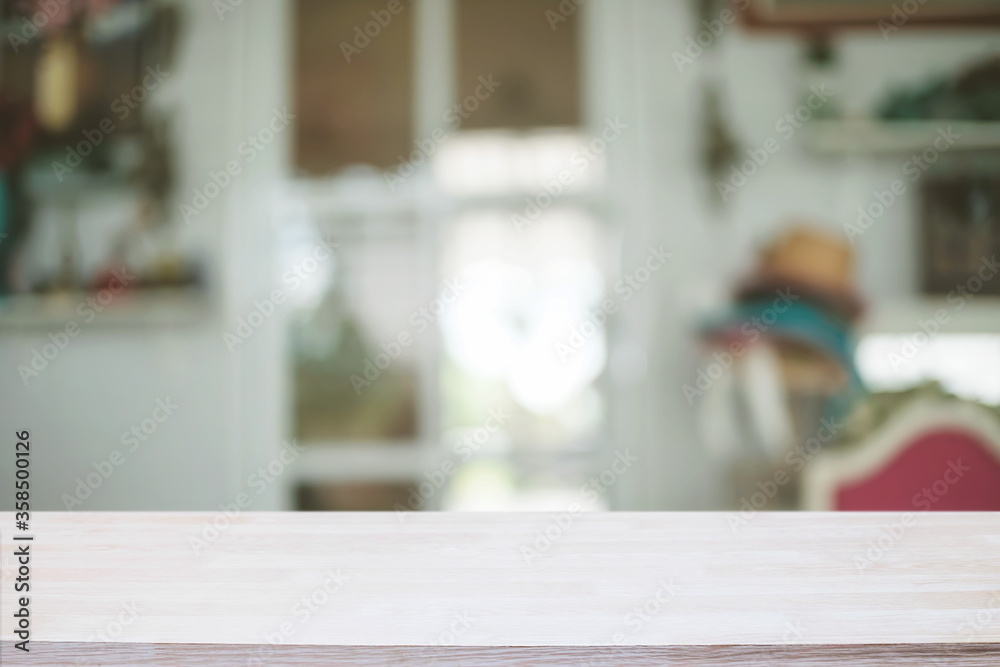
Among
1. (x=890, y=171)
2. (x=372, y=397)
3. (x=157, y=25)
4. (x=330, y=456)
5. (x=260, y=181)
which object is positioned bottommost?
(x=330, y=456)

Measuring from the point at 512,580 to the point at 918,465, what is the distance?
5.66ft

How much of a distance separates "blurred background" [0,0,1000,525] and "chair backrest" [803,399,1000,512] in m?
1.01

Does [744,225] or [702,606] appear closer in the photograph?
[702,606]

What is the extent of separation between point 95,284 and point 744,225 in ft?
7.91

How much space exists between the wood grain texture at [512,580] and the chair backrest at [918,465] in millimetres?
1579

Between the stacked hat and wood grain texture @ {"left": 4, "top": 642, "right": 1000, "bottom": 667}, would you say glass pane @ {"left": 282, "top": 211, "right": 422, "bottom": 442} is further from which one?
wood grain texture @ {"left": 4, "top": 642, "right": 1000, "bottom": 667}

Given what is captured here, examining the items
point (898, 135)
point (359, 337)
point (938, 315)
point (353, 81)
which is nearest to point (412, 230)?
point (359, 337)

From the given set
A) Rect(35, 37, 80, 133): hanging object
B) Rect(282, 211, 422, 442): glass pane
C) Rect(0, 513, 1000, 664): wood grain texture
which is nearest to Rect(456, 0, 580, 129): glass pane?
Rect(282, 211, 422, 442): glass pane

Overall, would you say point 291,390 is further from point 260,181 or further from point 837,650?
point 837,650

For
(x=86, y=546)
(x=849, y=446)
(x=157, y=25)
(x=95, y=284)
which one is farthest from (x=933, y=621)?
(x=157, y=25)

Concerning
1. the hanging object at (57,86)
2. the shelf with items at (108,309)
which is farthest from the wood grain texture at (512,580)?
the hanging object at (57,86)

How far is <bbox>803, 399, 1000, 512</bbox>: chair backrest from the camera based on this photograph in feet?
5.37

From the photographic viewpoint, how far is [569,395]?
9.46 feet

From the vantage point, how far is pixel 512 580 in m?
0.22
